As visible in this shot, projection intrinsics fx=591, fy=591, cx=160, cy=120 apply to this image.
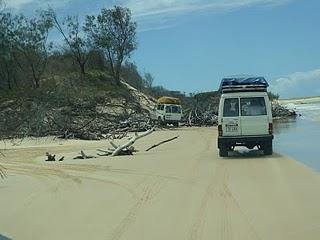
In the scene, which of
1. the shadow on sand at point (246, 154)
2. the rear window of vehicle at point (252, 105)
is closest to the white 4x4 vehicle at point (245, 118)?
the rear window of vehicle at point (252, 105)

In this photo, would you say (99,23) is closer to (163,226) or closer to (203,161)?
(203,161)

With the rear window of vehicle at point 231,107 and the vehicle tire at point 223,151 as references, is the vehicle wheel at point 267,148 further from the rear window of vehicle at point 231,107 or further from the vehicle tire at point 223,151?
the rear window of vehicle at point 231,107

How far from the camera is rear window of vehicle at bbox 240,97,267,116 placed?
71.7ft

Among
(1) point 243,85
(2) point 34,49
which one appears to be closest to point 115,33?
(2) point 34,49

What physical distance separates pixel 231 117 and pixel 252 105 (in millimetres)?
917

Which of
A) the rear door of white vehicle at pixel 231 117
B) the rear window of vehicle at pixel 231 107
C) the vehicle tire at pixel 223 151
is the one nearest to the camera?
the rear door of white vehicle at pixel 231 117

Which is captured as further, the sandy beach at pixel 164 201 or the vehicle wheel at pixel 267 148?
the vehicle wheel at pixel 267 148

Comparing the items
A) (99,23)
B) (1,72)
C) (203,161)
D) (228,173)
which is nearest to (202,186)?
(228,173)

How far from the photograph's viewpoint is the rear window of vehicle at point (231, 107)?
21972 millimetres

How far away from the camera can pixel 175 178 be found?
1570 centimetres

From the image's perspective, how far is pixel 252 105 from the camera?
2197 cm

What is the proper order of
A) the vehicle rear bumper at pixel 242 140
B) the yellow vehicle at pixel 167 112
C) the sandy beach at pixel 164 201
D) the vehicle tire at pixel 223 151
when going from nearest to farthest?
the sandy beach at pixel 164 201, the vehicle rear bumper at pixel 242 140, the vehicle tire at pixel 223 151, the yellow vehicle at pixel 167 112

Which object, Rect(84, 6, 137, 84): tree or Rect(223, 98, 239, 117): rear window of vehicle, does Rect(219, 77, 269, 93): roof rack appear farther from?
Rect(84, 6, 137, 84): tree

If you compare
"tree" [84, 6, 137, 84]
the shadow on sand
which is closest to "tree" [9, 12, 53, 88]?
"tree" [84, 6, 137, 84]
